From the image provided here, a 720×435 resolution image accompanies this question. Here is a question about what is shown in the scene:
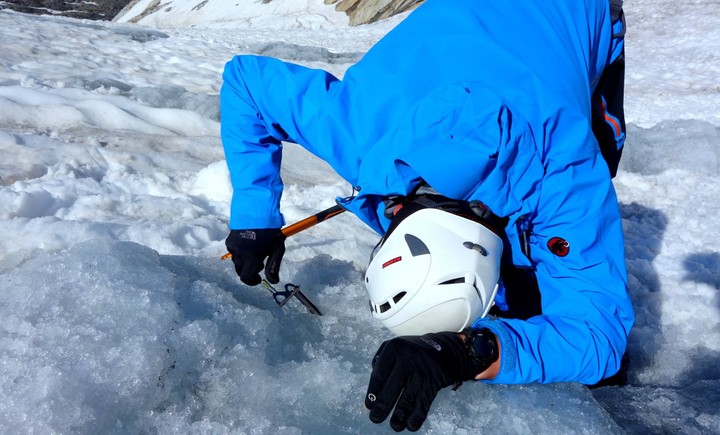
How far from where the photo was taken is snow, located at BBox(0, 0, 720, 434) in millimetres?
1680

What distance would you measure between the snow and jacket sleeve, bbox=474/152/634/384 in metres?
0.19

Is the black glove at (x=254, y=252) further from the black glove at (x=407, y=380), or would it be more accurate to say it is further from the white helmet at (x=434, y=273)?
the black glove at (x=407, y=380)

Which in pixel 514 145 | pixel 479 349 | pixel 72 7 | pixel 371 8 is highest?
pixel 514 145

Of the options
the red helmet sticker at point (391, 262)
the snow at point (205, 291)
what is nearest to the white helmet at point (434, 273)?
the red helmet sticker at point (391, 262)

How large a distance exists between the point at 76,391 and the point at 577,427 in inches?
54.1

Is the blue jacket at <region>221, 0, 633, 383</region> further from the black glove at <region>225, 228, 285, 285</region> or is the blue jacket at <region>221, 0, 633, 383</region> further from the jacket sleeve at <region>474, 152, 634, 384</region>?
the black glove at <region>225, 228, 285, 285</region>

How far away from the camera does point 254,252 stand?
2.15 meters

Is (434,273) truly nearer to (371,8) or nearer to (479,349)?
(479,349)

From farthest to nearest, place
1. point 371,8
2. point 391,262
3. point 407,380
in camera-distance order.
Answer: point 371,8
point 391,262
point 407,380

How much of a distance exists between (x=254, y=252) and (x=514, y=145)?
993mm

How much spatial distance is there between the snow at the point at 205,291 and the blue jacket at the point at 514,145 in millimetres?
269

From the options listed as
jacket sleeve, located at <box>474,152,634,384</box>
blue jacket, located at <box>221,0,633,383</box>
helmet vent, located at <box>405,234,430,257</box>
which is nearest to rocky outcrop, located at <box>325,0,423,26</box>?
blue jacket, located at <box>221,0,633,383</box>

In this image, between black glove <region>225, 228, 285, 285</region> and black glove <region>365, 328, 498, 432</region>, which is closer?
black glove <region>365, 328, 498, 432</region>

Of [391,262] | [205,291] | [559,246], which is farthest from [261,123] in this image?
[559,246]
